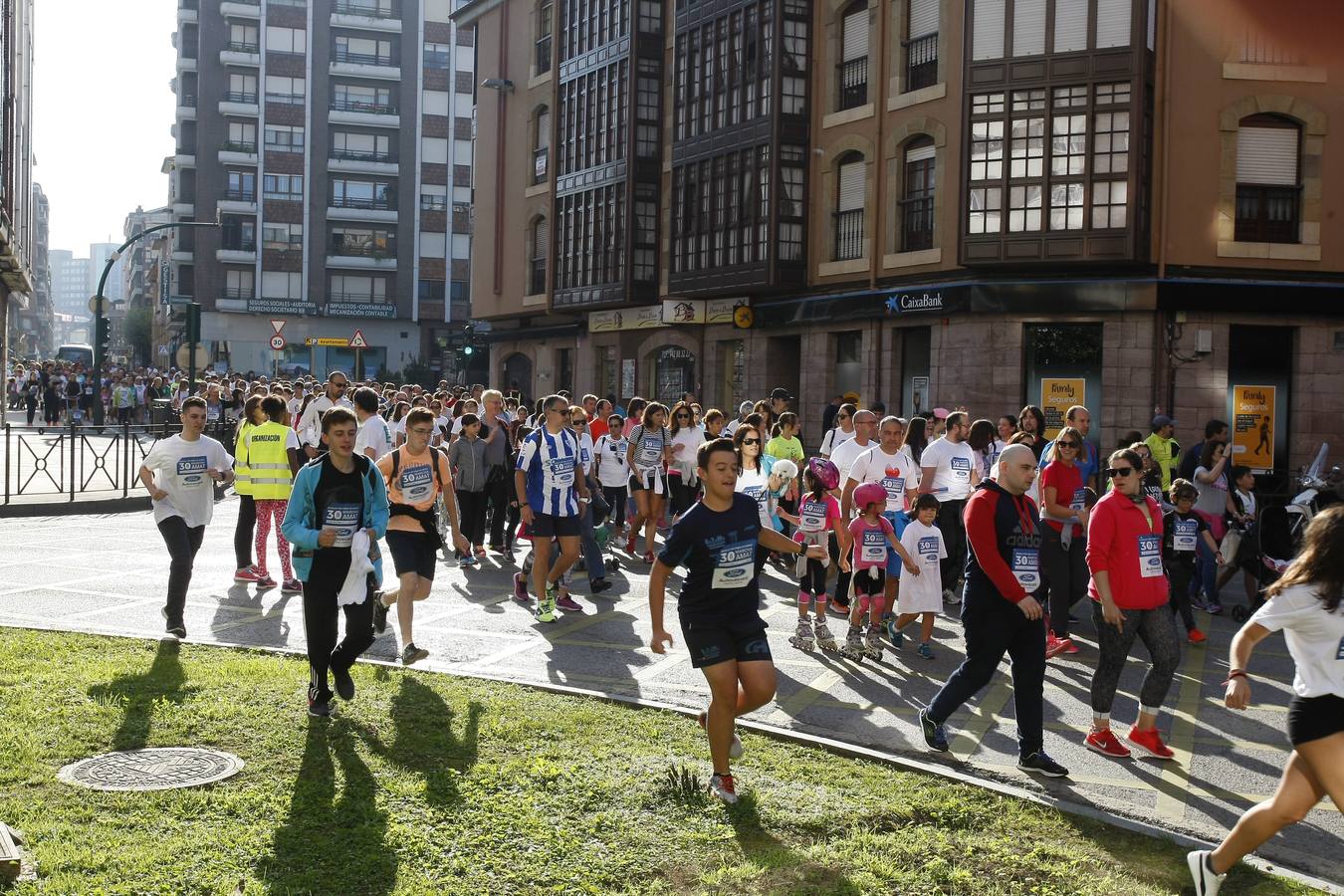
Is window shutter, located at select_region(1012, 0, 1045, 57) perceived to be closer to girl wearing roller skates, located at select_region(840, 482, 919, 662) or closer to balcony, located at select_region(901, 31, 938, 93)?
balcony, located at select_region(901, 31, 938, 93)

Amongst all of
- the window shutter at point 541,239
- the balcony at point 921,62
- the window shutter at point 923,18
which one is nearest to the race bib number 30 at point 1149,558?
the balcony at point 921,62

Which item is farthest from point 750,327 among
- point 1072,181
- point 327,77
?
point 327,77

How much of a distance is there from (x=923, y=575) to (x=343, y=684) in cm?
467

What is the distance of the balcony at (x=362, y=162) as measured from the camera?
244 ft

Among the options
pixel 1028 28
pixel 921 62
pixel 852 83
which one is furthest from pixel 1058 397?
pixel 852 83

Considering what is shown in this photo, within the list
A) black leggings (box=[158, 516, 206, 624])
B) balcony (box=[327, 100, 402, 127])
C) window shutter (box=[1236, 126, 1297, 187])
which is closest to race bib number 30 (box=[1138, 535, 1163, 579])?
black leggings (box=[158, 516, 206, 624])

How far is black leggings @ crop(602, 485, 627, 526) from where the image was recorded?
54.7 feet

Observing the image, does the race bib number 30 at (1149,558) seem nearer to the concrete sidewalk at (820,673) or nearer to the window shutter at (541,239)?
the concrete sidewalk at (820,673)

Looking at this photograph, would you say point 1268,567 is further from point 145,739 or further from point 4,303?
point 4,303

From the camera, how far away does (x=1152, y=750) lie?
7262 millimetres

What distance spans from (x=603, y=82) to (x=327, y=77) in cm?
4354

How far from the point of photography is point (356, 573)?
300 inches

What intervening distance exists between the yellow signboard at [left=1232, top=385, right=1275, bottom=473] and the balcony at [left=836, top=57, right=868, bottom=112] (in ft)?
32.1

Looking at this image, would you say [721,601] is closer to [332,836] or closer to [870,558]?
[332,836]
